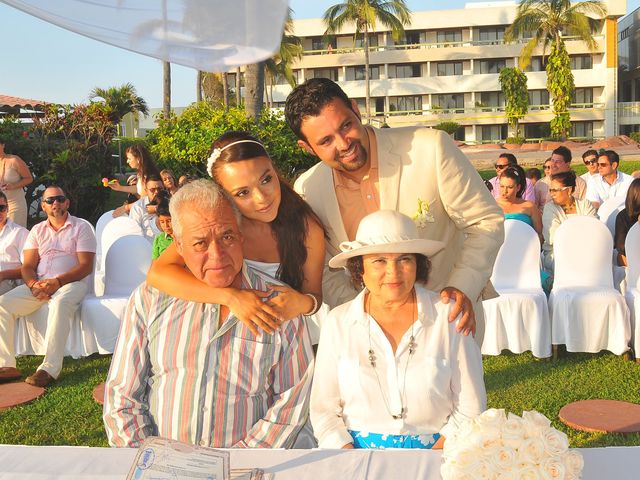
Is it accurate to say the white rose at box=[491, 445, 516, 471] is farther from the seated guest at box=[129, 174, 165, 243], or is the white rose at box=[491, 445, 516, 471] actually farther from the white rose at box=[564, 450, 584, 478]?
the seated guest at box=[129, 174, 165, 243]

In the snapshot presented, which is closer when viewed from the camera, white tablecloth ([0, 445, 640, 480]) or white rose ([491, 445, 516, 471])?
Answer: white rose ([491, 445, 516, 471])

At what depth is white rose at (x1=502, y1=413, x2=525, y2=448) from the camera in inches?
59.3

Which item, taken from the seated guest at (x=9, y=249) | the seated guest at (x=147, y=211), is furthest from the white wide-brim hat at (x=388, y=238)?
the seated guest at (x=147, y=211)

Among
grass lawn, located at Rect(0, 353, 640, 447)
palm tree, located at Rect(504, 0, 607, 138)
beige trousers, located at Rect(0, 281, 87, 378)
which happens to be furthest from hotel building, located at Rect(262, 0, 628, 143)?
beige trousers, located at Rect(0, 281, 87, 378)

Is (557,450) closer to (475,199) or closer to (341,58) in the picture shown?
(475,199)

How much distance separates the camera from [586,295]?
5.70 m

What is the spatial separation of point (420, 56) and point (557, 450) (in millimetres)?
54642

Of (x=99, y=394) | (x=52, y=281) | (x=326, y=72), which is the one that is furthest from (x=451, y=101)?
(x=99, y=394)

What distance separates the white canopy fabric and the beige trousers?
4886 millimetres

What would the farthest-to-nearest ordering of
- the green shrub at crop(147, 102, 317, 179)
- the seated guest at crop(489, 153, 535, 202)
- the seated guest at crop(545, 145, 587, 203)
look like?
the green shrub at crop(147, 102, 317, 179)
the seated guest at crop(545, 145, 587, 203)
the seated guest at crop(489, 153, 535, 202)

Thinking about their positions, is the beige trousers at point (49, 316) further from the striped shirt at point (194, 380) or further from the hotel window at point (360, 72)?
the hotel window at point (360, 72)

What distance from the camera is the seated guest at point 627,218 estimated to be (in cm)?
616

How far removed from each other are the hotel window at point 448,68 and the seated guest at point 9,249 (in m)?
51.1

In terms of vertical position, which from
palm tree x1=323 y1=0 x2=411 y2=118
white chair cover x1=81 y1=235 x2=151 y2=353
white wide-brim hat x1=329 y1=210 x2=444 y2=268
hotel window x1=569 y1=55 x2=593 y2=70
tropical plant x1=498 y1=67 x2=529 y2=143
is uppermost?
palm tree x1=323 y1=0 x2=411 y2=118
